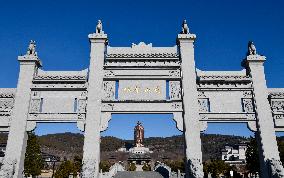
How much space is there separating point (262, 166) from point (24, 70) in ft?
39.8

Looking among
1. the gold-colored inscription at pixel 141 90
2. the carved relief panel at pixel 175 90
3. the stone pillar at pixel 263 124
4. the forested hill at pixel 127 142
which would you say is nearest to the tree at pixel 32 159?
the gold-colored inscription at pixel 141 90

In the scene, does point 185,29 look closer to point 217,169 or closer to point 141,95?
point 141,95

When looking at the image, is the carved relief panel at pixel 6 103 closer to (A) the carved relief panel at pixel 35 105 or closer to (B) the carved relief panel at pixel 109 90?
(A) the carved relief panel at pixel 35 105

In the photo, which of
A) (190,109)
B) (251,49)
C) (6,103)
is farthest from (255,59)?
(6,103)

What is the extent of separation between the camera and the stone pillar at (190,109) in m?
12.6

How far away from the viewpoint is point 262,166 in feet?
42.7

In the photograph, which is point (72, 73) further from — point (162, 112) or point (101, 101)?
point (162, 112)

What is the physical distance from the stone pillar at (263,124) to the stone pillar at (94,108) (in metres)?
7.38

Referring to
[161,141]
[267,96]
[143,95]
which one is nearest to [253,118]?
[267,96]

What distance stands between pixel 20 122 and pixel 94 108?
349cm

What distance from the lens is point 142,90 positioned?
46.5 ft

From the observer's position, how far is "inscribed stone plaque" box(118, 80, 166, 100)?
1398cm

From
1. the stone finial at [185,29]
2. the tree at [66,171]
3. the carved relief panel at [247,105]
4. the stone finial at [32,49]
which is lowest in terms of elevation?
the tree at [66,171]

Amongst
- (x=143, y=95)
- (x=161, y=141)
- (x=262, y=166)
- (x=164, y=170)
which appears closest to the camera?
(x=262, y=166)
